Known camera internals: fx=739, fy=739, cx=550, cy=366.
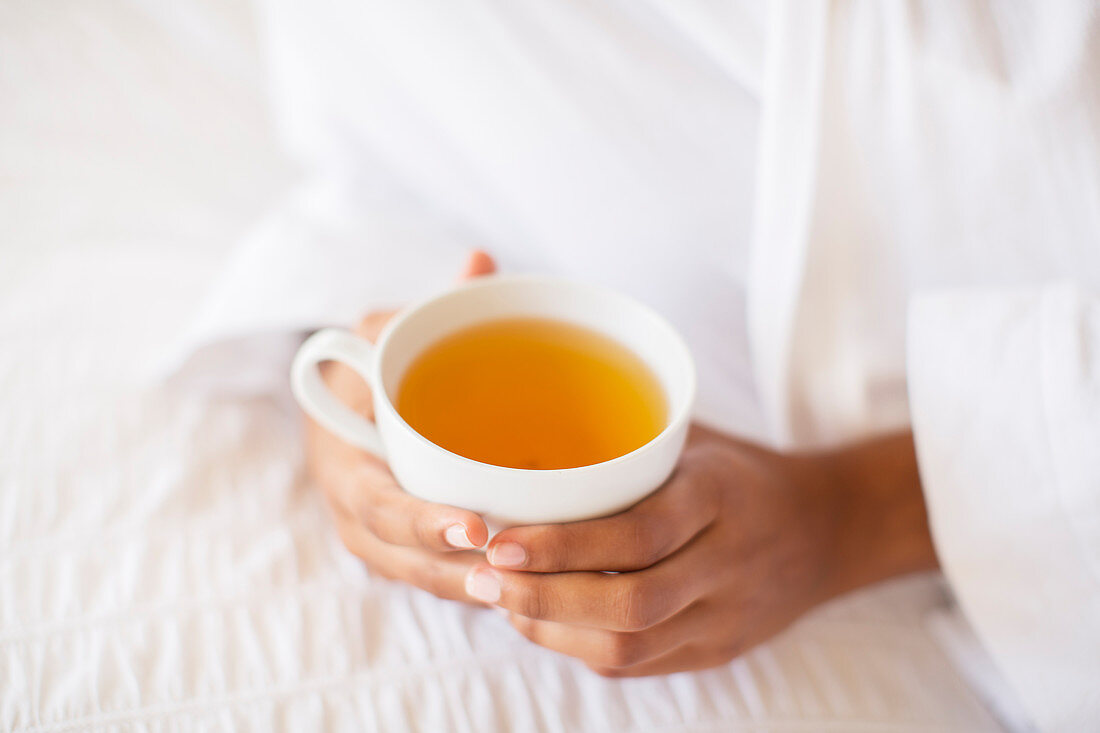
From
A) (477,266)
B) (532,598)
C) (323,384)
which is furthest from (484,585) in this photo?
(477,266)

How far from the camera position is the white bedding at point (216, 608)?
1.43 feet

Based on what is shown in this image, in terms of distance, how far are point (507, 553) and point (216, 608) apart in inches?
9.1

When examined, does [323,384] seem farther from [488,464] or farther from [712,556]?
[712,556]

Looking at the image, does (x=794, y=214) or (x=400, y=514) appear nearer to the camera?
(x=400, y=514)

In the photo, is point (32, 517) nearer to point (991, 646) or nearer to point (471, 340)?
point (471, 340)

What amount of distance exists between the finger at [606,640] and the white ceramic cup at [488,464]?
0.30 feet

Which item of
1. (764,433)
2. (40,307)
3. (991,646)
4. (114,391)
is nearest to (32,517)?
(114,391)

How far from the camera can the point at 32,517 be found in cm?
50

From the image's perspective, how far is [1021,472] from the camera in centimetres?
46

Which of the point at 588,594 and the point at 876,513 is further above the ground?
the point at 588,594

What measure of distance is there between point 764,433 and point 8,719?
548mm

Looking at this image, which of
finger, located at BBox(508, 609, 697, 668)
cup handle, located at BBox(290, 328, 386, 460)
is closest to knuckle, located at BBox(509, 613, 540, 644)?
finger, located at BBox(508, 609, 697, 668)

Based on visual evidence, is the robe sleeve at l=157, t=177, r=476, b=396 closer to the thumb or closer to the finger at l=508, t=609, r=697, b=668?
the thumb

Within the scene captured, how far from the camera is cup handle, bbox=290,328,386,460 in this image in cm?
38
